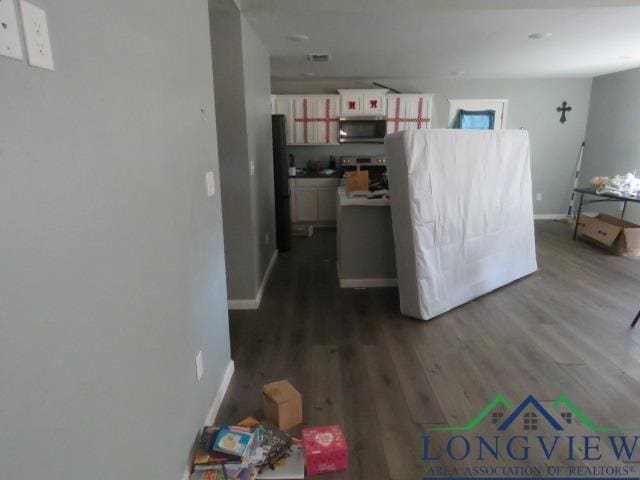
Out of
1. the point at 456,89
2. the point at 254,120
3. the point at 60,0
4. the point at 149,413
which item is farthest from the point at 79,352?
the point at 456,89

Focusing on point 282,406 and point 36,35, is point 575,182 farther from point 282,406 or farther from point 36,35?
point 36,35

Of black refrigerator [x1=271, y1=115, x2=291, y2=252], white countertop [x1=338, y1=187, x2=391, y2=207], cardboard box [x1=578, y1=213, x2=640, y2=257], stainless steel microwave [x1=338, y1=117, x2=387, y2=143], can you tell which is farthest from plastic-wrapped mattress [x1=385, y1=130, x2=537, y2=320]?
stainless steel microwave [x1=338, y1=117, x2=387, y2=143]

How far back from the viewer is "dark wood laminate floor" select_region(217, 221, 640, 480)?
2.03 m

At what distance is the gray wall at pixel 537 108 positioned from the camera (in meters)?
6.43

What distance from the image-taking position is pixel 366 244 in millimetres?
3758

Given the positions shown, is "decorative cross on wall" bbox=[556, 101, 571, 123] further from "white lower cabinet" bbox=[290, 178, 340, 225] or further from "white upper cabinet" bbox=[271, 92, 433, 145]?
"white lower cabinet" bbox=[290, 178, 340, 225]

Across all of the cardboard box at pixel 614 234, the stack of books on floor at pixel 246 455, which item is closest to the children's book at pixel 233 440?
the stack of books on floor at pixel 246 455

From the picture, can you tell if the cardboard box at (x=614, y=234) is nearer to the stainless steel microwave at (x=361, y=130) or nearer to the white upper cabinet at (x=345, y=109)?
the white upper cabinet at (x=345, y=109)

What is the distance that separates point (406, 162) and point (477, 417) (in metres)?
1.71

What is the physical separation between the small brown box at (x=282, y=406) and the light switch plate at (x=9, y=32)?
66.9 inches

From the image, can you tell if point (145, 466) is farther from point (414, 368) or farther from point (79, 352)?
point (414, 368)

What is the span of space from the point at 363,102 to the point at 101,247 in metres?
5.80

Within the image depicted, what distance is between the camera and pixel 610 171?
603 cm

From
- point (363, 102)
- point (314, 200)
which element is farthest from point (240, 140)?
point (363, 102)
